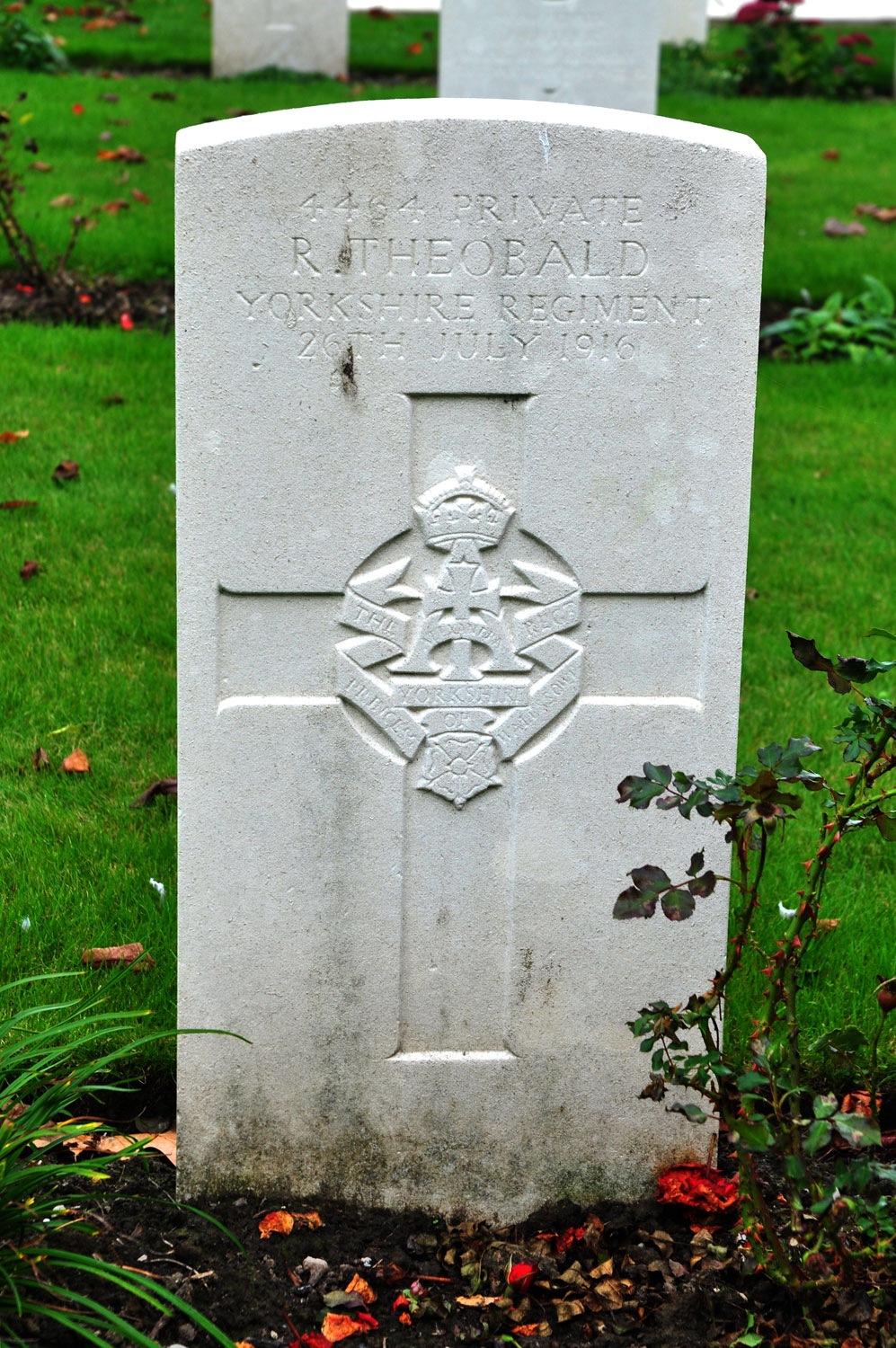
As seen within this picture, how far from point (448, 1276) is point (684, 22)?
558 inches

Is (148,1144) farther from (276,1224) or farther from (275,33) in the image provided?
(275,33)

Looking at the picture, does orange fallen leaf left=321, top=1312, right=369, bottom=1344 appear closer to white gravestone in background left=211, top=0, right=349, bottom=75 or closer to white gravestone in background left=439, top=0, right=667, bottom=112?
white gravestone in background left=439, top=0, right=667, bottom=112

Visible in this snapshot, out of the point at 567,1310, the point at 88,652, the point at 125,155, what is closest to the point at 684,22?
the point at 125,155

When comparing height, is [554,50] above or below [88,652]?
above

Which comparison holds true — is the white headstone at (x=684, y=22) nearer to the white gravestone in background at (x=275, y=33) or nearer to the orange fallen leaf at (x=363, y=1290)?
the white gravestone in background at (x=275, y=33)

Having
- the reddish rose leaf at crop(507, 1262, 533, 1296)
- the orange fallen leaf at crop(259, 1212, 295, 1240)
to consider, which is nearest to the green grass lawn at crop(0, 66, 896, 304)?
the orange fallen leaf at crop(259, 1212, 295, 1240)

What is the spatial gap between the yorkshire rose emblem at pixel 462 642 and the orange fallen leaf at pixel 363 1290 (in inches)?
31.3

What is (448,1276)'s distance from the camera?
7.95ft

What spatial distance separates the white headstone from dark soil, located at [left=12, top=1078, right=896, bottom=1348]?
13.8m

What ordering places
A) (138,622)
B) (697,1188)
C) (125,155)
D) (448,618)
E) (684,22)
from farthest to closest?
(684,22) < (125,155) < (138,622) < (697,1188) < (448,618)

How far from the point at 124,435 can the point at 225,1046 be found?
3531 millimetres

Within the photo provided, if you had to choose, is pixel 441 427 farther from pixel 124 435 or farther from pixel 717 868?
pixel 124 435

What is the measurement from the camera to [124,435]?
555 cm

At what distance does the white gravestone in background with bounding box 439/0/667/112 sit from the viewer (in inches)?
302
